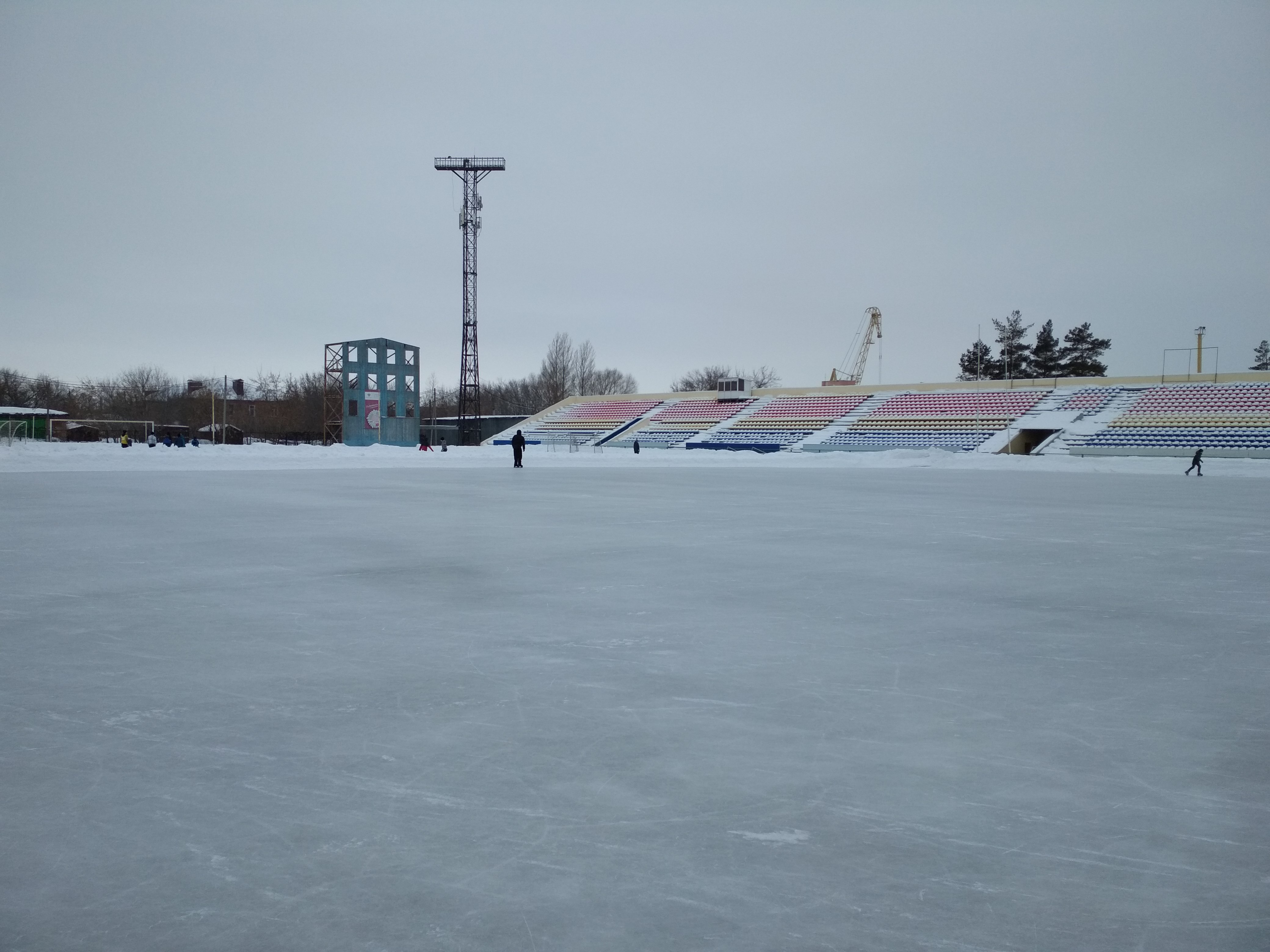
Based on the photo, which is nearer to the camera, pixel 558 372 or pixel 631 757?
pixel 631 757

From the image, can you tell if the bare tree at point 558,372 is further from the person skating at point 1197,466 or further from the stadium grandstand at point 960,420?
the person skating at point 1197,466

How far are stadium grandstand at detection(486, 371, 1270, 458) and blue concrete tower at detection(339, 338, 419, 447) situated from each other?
9974 millimetres

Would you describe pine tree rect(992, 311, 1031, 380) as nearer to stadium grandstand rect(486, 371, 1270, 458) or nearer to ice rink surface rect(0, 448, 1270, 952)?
stadium grandstand rect(486, 371, 1270, 458)

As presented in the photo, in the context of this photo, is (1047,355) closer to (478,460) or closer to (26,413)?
(478,460)

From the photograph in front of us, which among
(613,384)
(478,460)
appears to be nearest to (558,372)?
(613,384)

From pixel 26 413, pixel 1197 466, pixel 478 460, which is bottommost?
pixel 478 460

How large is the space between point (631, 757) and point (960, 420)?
48.9 m

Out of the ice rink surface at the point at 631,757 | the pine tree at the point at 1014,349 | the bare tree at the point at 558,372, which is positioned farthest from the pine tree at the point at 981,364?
the ice rink surface at the point at 631,757

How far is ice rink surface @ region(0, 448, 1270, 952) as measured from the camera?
2238 mm

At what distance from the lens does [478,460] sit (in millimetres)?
38750

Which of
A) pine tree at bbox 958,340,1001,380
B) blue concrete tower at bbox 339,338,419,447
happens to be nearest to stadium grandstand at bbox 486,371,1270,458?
blue concrete tower at bbox 339,338,419,447

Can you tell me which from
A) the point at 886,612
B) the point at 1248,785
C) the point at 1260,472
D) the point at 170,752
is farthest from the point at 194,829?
the point at 1260,472

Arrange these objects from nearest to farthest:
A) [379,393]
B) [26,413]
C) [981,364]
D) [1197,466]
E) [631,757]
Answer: [631,757] → [1197,466] → [379,393] → [26,413] → [981,364]

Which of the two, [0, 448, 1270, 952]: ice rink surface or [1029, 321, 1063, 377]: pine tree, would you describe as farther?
[1029, 321, 1063, 377]: pine tree
